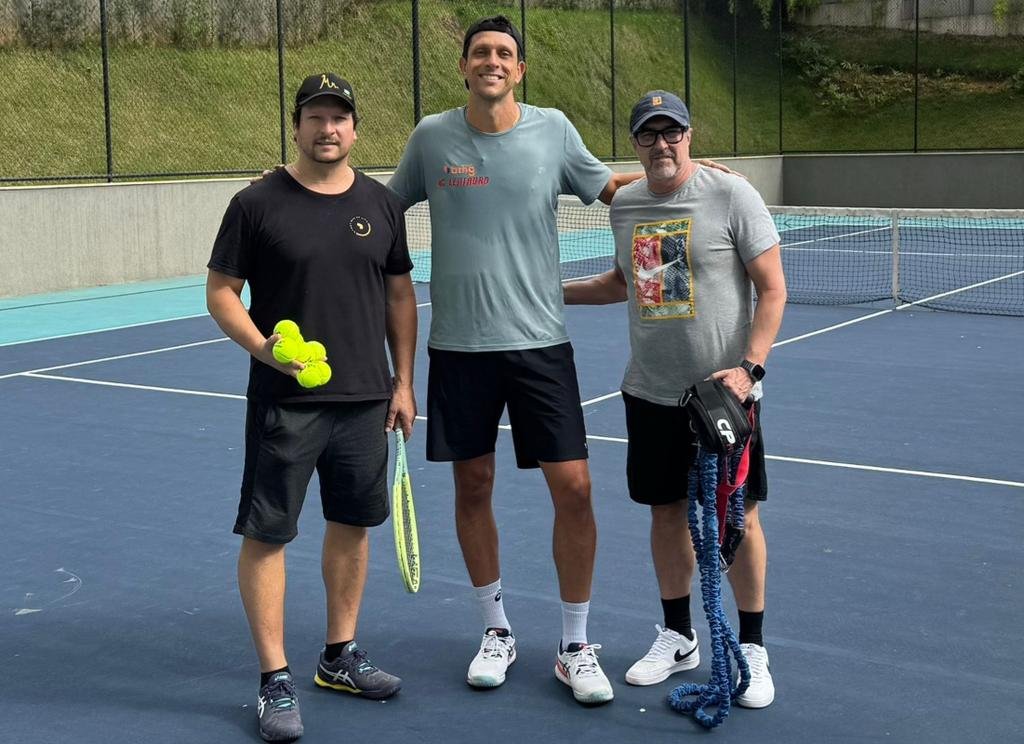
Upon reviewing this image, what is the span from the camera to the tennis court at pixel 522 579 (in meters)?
3.86

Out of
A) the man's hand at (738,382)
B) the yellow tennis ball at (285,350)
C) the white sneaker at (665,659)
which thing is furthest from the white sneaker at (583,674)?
the yellow tennis ball at (285,350)

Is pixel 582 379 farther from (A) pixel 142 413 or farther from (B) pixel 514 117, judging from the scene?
(B) pixel 514 117

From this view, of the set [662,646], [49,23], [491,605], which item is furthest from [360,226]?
[49,23]

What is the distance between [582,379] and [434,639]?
16.0 feet

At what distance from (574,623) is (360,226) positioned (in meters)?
1.28

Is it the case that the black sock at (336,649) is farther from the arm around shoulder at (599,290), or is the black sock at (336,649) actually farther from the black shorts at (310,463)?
the arm around shoulder at (599,290)

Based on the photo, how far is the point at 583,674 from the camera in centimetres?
394

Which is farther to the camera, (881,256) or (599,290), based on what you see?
(881,256)

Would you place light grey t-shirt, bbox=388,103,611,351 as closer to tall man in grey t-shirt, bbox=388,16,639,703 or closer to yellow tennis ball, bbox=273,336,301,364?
tall man in grey t-shirt, bbox=388,16,639,703

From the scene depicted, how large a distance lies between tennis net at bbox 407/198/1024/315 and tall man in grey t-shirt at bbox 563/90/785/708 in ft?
29.4

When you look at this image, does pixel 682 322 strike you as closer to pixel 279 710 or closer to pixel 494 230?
pixel 494 230

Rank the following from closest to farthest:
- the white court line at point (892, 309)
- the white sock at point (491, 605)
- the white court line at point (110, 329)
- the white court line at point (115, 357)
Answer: the white sock at point (491, 605) < the white court line at point (115, 357) < the white court line at point (892, 309) < the white court line at point (110, 329)

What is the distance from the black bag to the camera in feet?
12.0

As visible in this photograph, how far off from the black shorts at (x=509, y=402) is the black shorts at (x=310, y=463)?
0.20m
